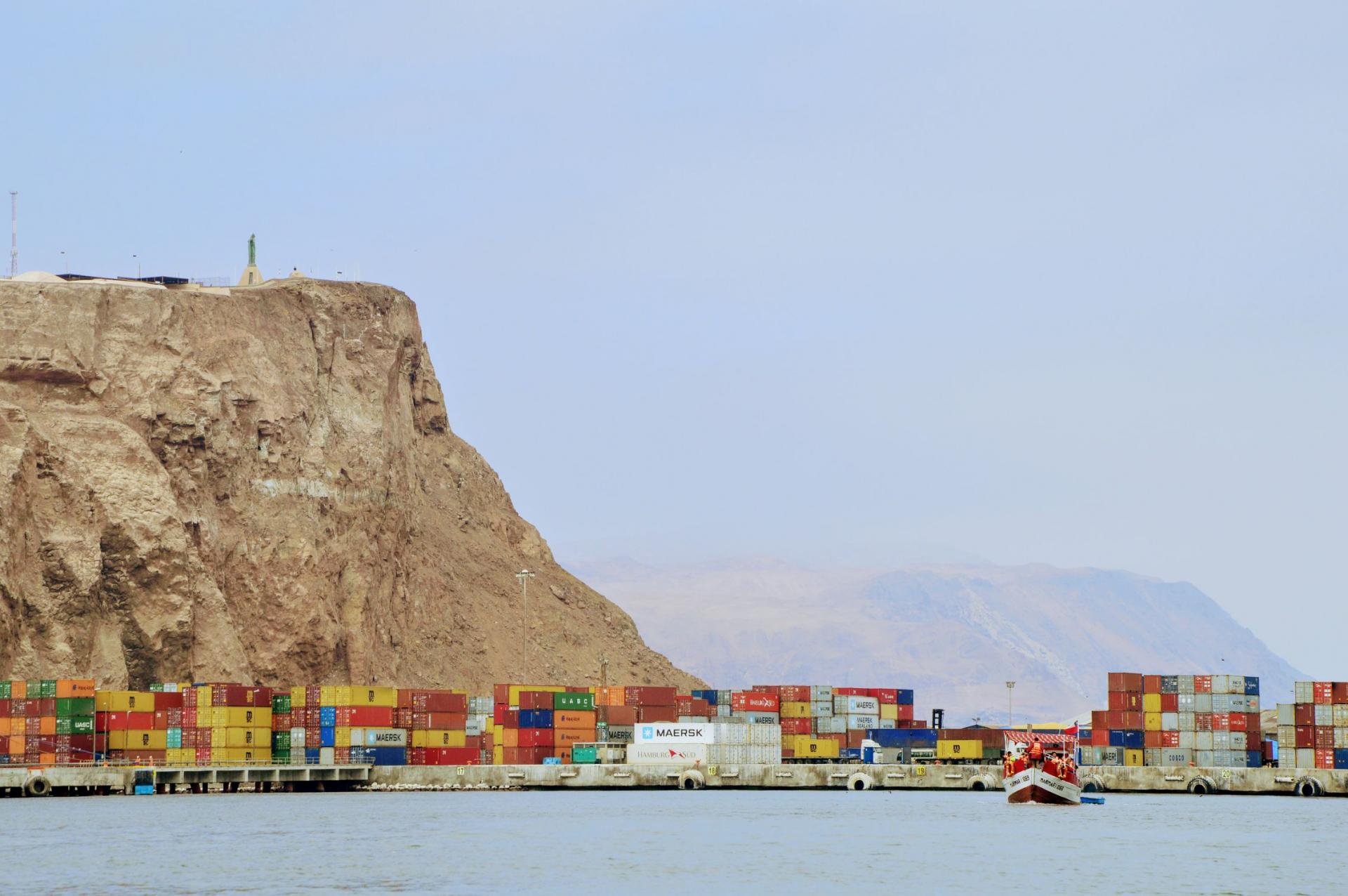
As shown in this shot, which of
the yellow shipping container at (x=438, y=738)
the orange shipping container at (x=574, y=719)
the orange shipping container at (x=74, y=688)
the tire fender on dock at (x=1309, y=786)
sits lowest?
the tire fender on dock at (x=1309, y=786)

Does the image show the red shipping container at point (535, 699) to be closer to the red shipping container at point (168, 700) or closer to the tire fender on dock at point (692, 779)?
the tire fender on dock at point (692, 779)

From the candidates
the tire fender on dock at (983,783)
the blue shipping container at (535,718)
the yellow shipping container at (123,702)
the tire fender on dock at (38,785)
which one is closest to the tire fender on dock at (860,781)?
the tire fender on dock at (983,783)

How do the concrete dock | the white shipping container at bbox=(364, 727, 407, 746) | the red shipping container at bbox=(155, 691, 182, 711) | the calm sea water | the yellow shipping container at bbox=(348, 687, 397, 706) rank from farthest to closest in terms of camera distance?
the red shipping container at bbox=(155, 691, 182, 711)
the white shipping container at bbox=(364, 727, 407, 746)
the yellow shipping container at bbox=(348, 687, 397, 706)
the concrete dock
the calm sea water

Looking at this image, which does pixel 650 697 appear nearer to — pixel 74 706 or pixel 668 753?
pixel 668 753

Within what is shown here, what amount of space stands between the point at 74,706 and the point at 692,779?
45014mm

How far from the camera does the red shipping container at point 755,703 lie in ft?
579

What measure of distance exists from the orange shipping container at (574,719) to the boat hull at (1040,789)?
3576cm

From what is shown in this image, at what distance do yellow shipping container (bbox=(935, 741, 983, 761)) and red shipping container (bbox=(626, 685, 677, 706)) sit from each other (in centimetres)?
2162

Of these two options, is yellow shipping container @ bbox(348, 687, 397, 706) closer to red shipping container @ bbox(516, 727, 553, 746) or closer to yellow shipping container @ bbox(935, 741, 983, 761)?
red shipping container @ bbox(516, 727, 553, 746)

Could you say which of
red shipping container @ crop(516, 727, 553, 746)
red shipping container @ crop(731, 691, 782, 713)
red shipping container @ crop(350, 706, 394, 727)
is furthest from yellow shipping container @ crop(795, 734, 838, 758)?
red shipping container @ crop(350, 706, 394, 727)

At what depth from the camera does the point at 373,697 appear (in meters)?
156

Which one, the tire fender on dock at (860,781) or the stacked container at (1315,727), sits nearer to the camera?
the stacked container at (1315,727)

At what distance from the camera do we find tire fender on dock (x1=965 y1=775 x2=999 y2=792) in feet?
517

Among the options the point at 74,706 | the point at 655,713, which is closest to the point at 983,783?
the point at 655,713
